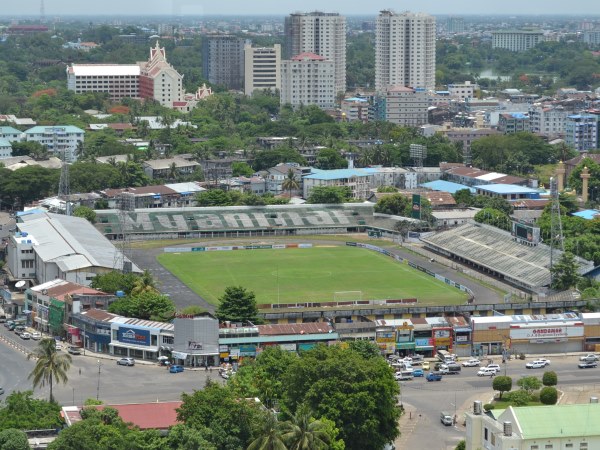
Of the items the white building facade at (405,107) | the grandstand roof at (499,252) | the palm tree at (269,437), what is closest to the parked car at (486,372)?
the grandstand roof at (499,252)

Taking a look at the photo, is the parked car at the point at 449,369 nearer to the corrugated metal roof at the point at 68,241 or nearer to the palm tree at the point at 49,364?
the palm tree at the point at 49,364

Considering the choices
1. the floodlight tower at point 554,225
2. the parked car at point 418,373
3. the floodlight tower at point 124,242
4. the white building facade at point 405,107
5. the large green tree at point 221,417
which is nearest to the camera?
the large green tree at point 221,417

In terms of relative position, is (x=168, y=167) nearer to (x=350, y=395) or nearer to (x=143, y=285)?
(x=143, y=285)

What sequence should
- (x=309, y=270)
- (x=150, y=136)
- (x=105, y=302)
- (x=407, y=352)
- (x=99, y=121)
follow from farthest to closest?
(x=99, y=121), (x=150, y=136), (x=309, y=270), (x=105, y=302), (x=407, y=352)

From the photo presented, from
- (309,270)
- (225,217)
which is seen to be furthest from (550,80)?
(309,270)

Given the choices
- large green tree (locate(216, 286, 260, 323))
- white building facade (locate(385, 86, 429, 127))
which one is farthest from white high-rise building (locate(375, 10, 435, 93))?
large green tree (locate(216, 286, 260, 323))

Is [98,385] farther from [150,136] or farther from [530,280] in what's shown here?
[150,136]

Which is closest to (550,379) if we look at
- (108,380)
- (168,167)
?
(108,380)
